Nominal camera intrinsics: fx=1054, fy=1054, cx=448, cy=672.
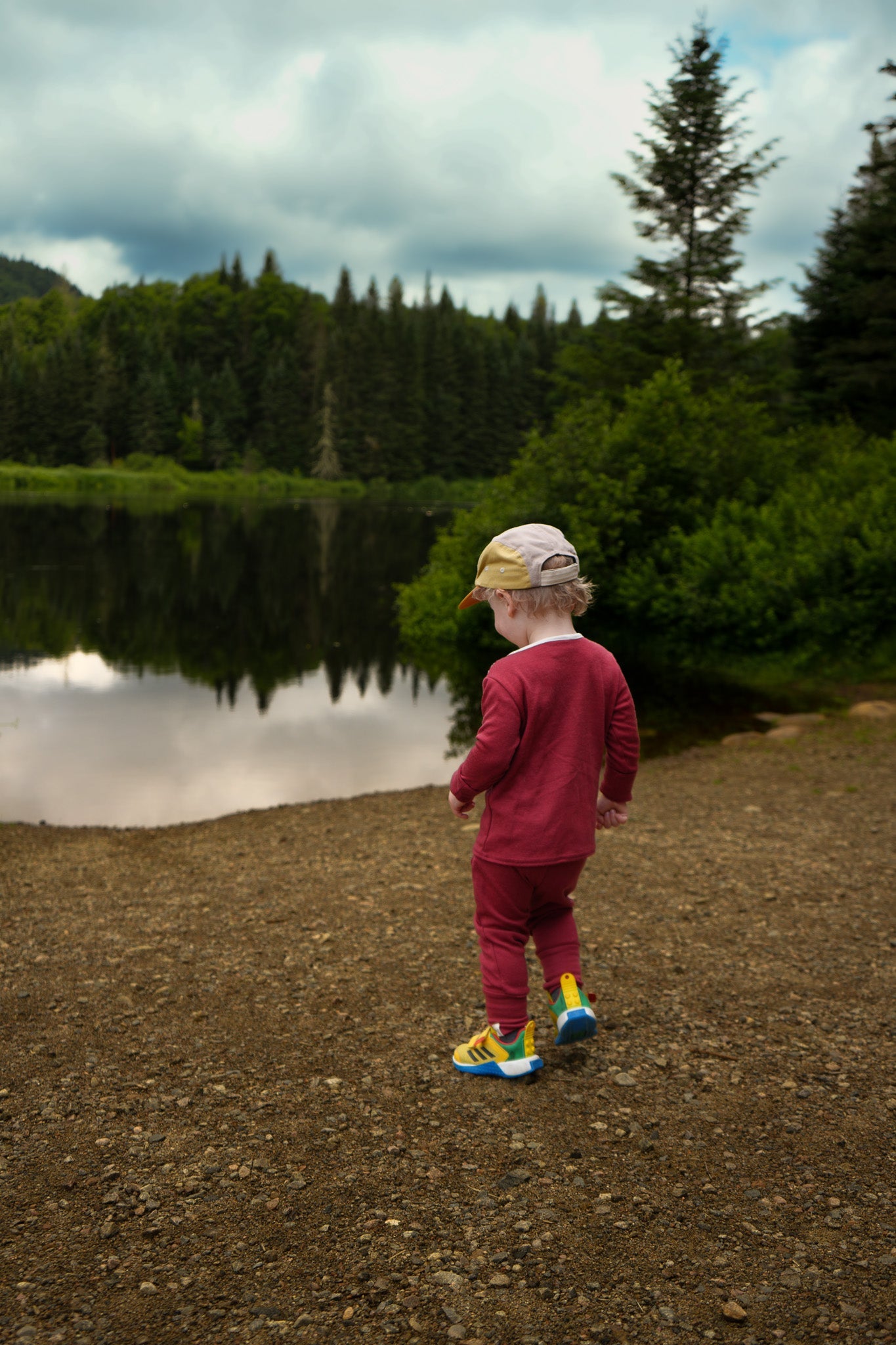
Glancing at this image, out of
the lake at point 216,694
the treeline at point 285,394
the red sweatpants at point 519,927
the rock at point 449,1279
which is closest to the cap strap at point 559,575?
the red sweatpants at point 519,927

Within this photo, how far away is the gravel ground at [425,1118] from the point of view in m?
2.91

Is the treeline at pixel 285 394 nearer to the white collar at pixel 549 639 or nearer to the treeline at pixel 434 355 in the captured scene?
the treeline at pixel 434 355

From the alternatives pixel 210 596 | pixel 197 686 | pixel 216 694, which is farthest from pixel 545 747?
pixel 210 596

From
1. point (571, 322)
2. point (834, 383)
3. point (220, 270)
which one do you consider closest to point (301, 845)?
point (834, 383)

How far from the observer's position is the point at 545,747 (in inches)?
149

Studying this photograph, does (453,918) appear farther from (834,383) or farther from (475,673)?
(834,383)

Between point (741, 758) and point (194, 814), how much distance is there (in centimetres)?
584

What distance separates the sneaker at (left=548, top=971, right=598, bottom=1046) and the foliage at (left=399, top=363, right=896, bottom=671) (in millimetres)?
14446

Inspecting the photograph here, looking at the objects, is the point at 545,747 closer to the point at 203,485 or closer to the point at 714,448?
the point at 714,448

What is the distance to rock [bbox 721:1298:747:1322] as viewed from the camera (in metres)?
2.81

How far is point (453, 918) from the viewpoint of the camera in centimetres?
613

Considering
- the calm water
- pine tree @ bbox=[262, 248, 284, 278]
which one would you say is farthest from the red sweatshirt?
pine tree @ bbox=[262, 248, 284, 278]

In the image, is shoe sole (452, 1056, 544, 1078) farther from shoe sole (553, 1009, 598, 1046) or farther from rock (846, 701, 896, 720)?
rock (846, 701, 896, 720)

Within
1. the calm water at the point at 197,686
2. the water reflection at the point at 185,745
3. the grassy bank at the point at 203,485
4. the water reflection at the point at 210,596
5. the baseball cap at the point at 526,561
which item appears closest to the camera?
the baseball cap at the point at 526,561
